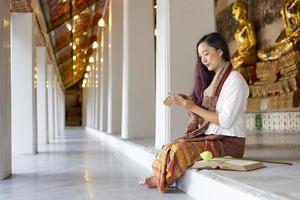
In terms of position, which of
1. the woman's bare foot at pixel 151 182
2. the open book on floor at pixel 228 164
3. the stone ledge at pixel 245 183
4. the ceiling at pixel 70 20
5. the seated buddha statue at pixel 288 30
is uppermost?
the ceiling at pixel 70 20

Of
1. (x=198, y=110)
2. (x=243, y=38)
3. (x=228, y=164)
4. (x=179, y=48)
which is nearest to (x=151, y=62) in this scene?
(x=179, y=48)

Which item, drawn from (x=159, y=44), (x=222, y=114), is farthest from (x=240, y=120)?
(x=159, y=44)

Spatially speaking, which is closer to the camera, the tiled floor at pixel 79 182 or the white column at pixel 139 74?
the tiled floor at pixel 79 182

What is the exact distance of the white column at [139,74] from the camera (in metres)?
9.35

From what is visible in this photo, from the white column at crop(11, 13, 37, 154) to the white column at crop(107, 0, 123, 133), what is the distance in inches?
147

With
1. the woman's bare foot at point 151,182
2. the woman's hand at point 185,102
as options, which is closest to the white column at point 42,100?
the woman's bare foot at point 151,182

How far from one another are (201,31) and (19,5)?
4.47m

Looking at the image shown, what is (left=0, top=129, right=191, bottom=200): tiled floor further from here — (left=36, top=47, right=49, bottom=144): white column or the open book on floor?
(left=36, top=47, right=49, bottom=144): white column

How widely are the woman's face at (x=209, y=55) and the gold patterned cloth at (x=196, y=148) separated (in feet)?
0.26

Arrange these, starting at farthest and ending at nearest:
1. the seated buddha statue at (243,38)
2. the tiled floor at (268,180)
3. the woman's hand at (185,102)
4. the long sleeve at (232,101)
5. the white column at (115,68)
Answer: the seated buddha statue at (243,38)
the white column at (115,68)
the woman's hand at (185,102)
the long sleeve at (232,101)
the tiled floor at (268,180)

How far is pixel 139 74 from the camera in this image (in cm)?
939

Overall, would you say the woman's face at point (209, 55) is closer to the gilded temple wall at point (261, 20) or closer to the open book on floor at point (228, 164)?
the open book on floor at point (228, 164)

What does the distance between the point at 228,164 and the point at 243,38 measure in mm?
9735

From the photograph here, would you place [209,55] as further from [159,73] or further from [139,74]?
[139,74]
